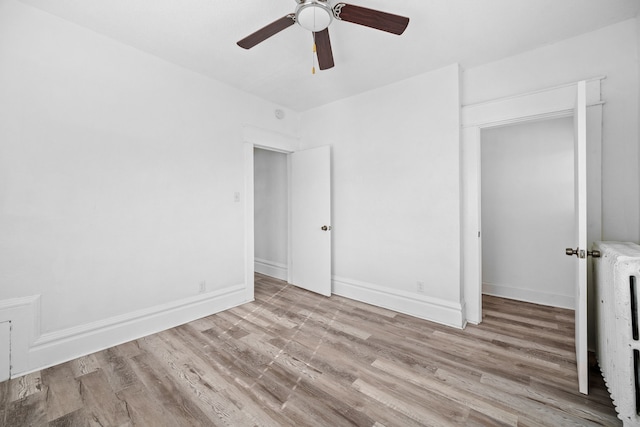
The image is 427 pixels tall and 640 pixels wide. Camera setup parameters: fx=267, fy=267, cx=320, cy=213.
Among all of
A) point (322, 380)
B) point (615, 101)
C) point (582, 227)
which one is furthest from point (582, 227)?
point (322, 380)

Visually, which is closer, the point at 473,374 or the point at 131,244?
the point at 473,374

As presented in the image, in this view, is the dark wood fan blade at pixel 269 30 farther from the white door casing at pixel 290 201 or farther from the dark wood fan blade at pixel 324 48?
the white door casing at pixel 290 201

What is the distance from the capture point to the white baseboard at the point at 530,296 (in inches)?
124

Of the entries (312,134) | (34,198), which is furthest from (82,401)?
(312,134)

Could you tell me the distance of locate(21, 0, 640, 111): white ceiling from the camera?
76.5 inches

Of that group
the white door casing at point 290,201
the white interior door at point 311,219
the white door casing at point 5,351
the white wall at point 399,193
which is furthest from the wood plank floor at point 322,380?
the white interior door at point 311,219

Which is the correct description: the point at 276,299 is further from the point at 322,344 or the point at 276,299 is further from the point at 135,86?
the point at 135,86

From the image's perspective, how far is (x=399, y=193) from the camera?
312 centimetres

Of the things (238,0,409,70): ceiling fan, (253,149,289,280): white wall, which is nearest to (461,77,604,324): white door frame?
(238,0,409,70): ceiling fan

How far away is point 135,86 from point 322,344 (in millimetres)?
2922

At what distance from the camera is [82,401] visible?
5.48 ft

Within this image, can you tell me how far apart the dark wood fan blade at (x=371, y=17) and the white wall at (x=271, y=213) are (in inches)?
112

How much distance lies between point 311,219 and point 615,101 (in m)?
3.16

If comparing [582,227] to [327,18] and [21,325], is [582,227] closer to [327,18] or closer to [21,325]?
[327,18]
